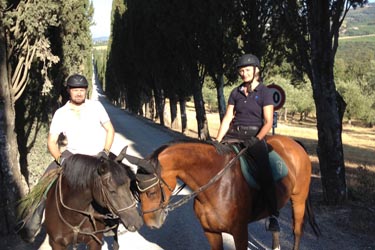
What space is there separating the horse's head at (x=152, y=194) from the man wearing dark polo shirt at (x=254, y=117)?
1.20 metres

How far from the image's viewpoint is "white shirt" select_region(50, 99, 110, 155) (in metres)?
4.53

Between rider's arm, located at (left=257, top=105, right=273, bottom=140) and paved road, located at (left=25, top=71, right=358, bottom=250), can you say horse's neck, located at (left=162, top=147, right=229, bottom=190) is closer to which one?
rider's arm, located at (left=257, top=105, right=273, bottom=140)

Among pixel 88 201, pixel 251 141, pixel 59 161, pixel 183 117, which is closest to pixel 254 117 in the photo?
pixel 251 141

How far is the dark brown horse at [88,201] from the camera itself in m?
3.47

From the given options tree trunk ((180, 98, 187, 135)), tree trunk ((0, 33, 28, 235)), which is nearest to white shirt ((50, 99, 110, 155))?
tree trunk ((0, 33, 28, 235))

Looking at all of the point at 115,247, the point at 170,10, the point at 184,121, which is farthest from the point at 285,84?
the point at 115,247

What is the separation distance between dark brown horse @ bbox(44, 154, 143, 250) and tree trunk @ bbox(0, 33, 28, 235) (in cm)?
292

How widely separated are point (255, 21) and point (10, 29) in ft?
34.3

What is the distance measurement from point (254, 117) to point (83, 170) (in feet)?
6.68

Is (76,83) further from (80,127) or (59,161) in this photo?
(59,161)

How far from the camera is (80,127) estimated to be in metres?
4.52

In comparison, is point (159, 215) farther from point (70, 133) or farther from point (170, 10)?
point (170, 10)

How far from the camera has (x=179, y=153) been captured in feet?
13.6

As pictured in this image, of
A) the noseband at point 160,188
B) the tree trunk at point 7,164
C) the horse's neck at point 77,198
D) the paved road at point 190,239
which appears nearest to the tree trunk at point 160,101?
the tree trunk at point 7,164
